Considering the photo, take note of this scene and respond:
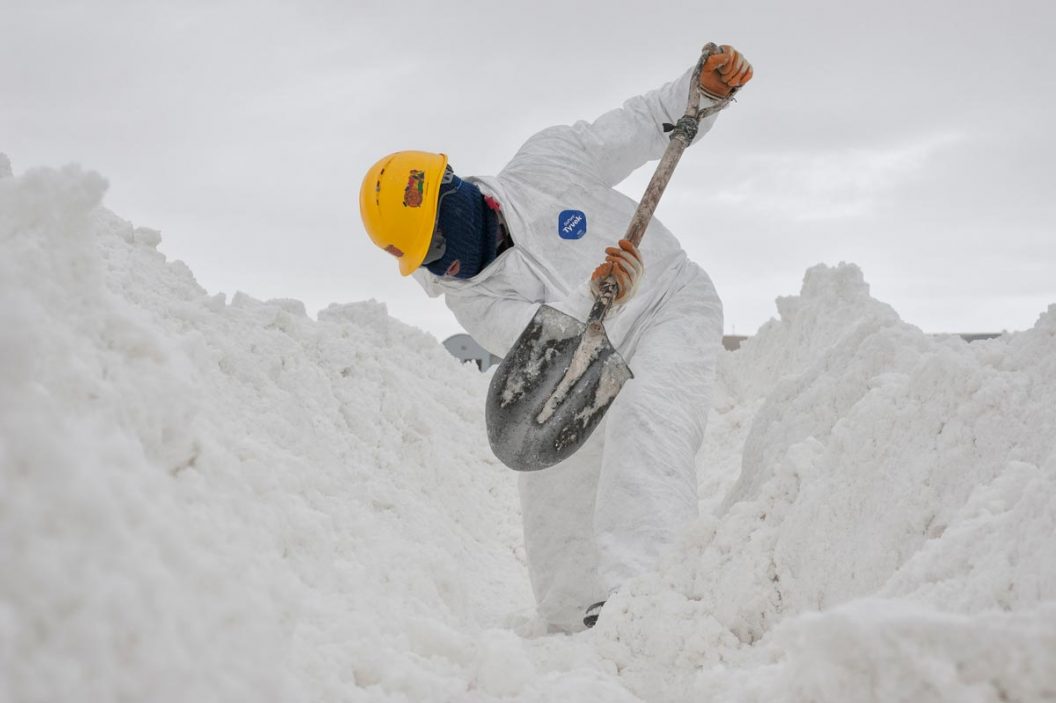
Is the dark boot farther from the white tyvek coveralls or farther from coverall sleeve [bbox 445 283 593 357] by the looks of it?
coverall sleeve [bbox 445 283 593 357]

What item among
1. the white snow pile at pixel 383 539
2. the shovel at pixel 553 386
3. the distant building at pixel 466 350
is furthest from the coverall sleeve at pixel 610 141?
the distant building at pixel 466 350

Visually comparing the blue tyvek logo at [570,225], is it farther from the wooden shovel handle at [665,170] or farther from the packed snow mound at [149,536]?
the packed snow mound at [149,536]

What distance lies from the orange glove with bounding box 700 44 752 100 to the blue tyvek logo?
621mm

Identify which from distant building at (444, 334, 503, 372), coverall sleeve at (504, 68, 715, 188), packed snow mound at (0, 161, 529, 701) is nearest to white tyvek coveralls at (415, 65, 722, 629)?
coverall sleeve at (504, 68, 715, 188)

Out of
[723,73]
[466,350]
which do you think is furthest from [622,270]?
[466,350]

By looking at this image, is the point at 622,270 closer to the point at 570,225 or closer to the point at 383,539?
the point at 570,225

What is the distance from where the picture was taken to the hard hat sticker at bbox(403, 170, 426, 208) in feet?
9.82

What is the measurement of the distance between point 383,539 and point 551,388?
2.26ft

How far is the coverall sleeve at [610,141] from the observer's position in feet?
10.9

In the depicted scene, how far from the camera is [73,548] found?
3.24ft

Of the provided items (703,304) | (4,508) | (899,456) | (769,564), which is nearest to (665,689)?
(769,564)

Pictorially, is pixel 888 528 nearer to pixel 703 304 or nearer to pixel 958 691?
pixel 958 691

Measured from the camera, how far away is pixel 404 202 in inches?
118

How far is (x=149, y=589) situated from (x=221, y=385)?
140cm
